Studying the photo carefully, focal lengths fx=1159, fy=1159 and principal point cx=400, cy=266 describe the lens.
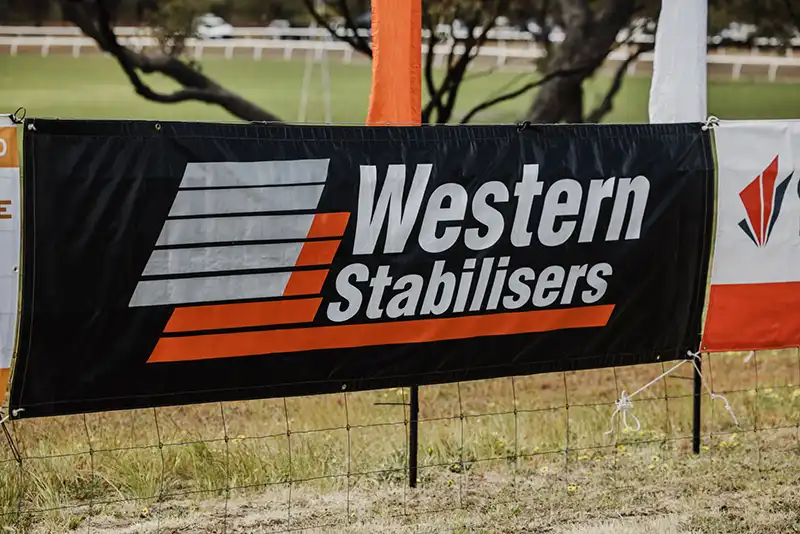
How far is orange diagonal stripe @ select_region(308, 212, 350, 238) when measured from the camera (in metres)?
5.10

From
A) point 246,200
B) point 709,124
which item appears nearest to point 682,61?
point 709,124

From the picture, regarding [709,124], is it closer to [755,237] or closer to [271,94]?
[755,237]

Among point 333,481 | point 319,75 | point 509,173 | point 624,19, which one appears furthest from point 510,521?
point 319,75

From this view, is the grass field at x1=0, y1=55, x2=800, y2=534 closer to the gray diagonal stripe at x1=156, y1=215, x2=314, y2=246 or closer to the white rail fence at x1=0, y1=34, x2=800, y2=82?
the gray diagonal stripe at x1=156, y1=215, x2=314, y2=246

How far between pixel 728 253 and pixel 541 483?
1.59 m

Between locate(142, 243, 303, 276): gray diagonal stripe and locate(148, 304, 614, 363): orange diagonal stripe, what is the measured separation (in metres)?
0.29

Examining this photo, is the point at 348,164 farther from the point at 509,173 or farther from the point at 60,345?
the point at 60,345

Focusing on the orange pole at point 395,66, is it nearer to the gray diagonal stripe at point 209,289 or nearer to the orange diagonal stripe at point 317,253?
the orange diagonal stripe at point 317,253

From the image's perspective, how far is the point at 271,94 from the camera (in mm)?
38094

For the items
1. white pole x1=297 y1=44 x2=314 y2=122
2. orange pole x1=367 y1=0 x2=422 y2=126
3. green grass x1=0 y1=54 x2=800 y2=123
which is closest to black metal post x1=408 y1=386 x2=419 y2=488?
orange pole x1=367 y1=0 x2=422 y2=126

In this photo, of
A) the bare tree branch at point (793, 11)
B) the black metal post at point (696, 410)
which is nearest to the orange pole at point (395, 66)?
the black metal post at point (696, 410)

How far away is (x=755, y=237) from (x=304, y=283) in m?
2.43

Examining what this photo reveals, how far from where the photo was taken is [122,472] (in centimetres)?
626

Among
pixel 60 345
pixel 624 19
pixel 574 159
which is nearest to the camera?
pixel 60 345
